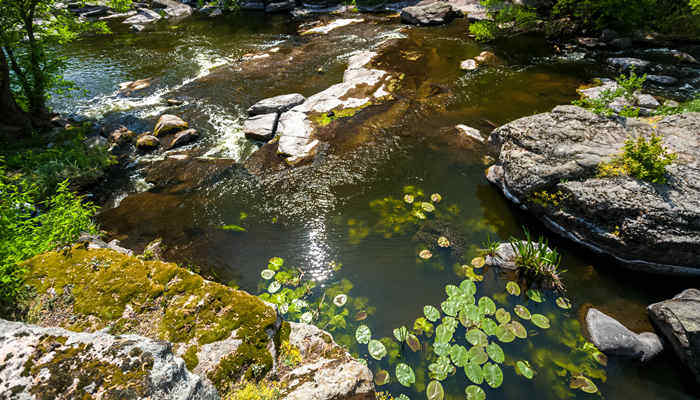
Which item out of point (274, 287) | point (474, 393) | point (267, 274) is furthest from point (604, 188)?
point (267, 274)

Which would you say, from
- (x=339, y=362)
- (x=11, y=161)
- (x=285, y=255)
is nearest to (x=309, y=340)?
(x=339, y=362)

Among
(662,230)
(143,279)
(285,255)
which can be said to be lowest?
(285,255)

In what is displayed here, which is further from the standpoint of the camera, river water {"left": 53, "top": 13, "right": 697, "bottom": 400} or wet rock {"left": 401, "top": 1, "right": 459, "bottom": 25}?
wet rock {"left": 401, "top": 1, "right": 459, "bottom": 25}

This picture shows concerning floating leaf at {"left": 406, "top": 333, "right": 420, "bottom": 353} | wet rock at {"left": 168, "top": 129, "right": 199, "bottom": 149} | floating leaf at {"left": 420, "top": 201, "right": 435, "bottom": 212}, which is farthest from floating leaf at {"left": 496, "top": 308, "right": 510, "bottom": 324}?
wet rock at {"left": 168, "top": 129, "right": 199, "bottom": 149}

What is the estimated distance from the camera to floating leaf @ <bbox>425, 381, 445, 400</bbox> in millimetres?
4422

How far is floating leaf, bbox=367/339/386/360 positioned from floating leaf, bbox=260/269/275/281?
8.68 feet

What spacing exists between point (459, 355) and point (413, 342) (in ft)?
2.58

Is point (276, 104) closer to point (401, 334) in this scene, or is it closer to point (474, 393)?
point (401, 334)

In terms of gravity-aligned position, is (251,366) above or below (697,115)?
below

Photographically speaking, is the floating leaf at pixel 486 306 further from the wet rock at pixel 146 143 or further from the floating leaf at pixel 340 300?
the wet rock at pixel 146 143

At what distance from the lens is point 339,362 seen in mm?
3494

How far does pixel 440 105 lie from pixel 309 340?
10.9 m

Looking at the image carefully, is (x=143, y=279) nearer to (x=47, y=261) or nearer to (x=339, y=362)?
(x=47, y=261)

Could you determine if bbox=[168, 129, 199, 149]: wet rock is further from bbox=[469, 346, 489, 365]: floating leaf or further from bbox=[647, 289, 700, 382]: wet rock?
bbox=[647, 289, 700, 382]: wet rock
